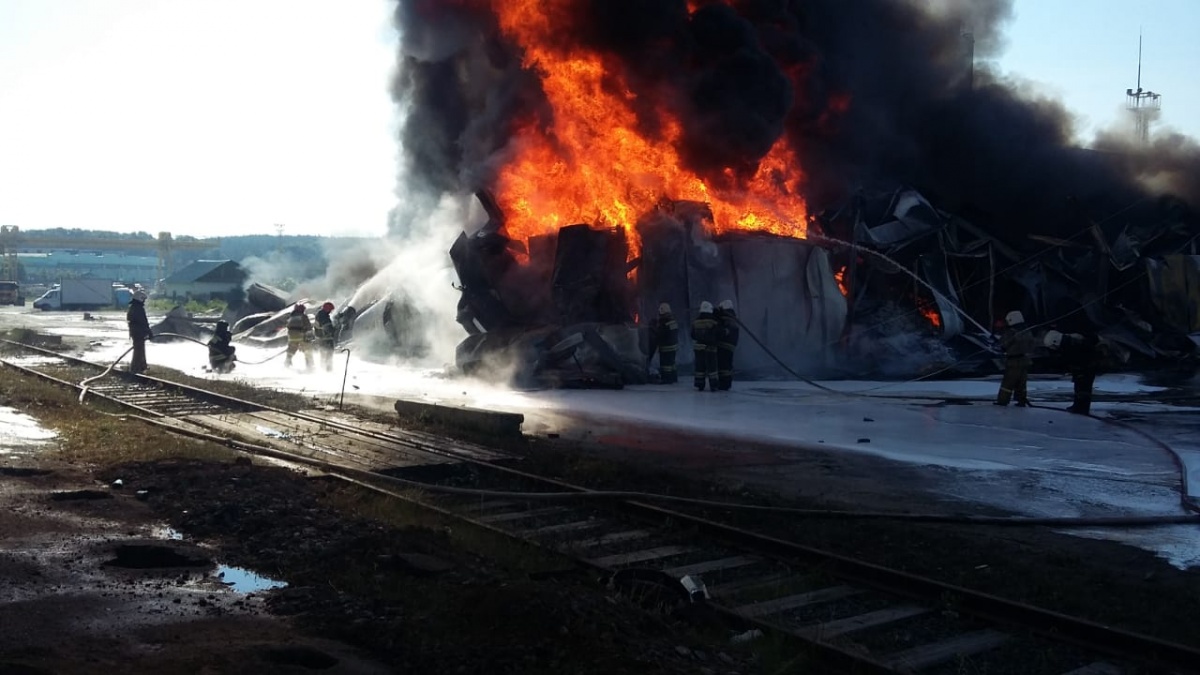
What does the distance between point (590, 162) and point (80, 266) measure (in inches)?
4994

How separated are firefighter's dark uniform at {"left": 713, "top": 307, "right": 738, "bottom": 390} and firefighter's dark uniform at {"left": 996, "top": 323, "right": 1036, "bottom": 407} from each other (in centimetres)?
436

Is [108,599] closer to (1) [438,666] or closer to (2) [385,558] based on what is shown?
(2) [385,558]

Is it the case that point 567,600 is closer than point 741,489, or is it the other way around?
point 567,600

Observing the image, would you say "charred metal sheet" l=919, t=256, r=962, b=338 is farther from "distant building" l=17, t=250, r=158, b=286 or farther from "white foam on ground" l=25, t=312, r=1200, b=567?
"distant building" l=17, t=250, r=158, b=286

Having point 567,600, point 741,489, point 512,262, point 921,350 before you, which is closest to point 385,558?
point 567,600

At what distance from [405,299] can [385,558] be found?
64.0ft

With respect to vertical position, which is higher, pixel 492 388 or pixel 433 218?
pixel 433 218

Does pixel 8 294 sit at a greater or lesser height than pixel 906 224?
lesser

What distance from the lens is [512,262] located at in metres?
20.6

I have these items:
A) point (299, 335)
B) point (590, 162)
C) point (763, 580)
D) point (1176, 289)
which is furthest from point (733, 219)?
point (763, 580)

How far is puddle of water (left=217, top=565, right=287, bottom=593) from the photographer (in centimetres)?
605

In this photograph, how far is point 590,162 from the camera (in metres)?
20.9

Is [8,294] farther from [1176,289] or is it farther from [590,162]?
[1176,289]

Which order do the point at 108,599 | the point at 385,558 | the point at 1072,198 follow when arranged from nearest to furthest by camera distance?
the point at 108,599 → the point at 385,558 → the point at 1072,198
